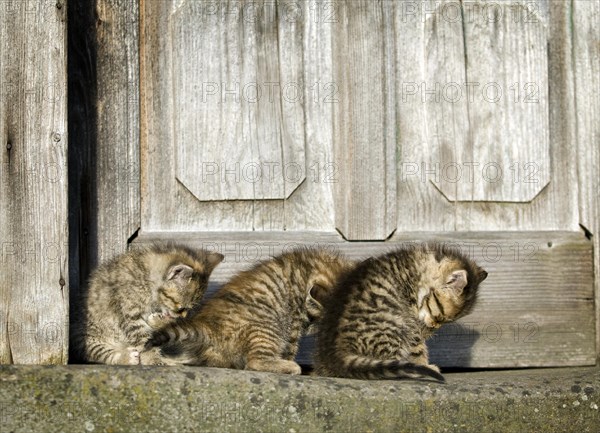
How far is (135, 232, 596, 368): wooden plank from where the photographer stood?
18.3 ft

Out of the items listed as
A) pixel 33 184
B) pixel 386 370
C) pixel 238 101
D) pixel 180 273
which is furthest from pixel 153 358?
pixel 238 101

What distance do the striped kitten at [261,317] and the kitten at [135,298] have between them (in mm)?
159

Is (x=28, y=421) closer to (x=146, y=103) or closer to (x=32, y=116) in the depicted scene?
(x=32, y=116)

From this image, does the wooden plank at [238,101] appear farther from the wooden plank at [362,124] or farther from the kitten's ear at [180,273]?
the kitten's ear at [180,273]

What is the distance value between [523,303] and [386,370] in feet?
4.71

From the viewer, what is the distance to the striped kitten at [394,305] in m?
4.93

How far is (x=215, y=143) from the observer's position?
5367 mm

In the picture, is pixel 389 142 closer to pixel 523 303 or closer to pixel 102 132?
pixel 523 303

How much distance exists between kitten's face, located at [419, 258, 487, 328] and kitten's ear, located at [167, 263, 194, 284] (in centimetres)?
130

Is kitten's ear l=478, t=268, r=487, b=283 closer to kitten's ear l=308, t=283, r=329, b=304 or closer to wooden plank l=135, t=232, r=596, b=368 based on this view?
wooden plank l=135, t=232, r=596, b=368

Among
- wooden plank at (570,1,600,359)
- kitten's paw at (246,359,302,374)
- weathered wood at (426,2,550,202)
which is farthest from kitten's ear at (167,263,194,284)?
wooden plank at (570,1,600,359)

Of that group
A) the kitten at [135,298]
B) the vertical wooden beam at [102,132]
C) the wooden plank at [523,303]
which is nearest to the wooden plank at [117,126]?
the vertical wooden beam at [102,132]

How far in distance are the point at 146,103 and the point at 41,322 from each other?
1.44 metres

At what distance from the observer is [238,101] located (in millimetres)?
5402
